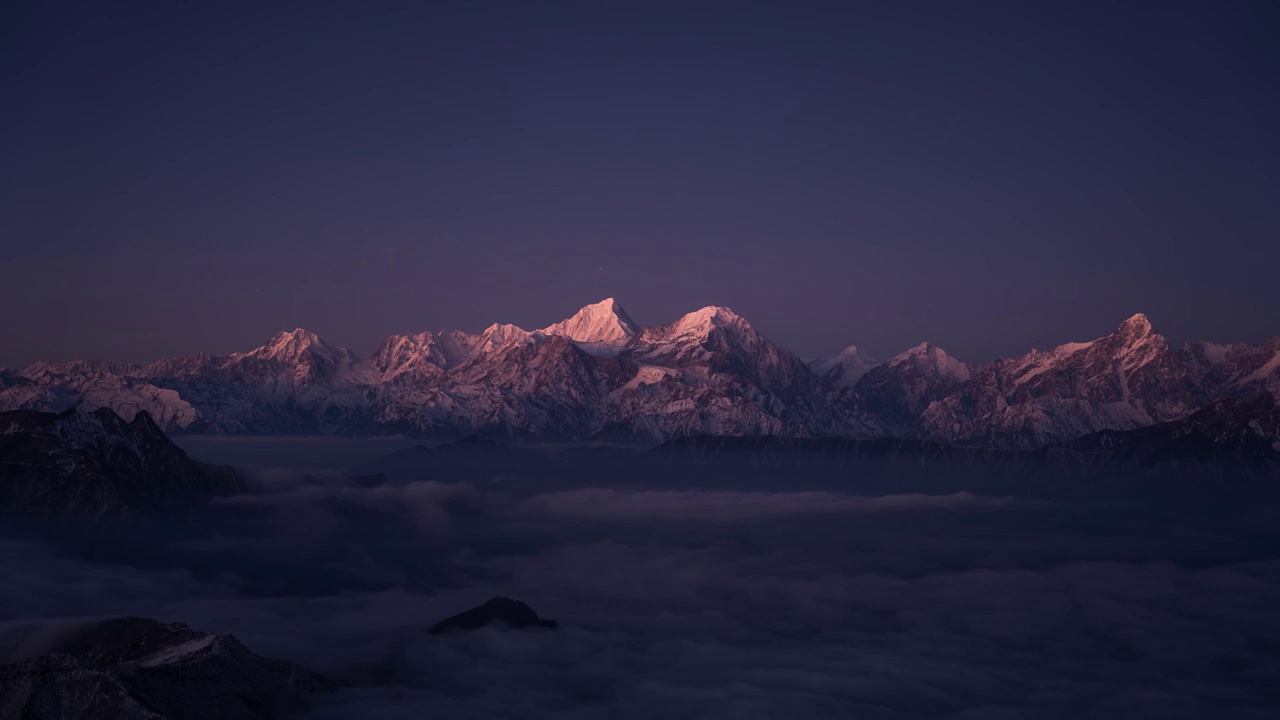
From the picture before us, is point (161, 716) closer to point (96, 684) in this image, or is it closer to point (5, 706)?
point (96, 684)

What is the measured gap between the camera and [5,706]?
199 m

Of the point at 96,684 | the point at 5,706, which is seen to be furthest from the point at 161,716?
the point at 5,706

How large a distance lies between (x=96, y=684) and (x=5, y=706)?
49.3 feet

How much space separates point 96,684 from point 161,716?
43.6ft

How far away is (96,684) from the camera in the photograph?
655ft

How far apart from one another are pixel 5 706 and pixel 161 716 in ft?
88.1

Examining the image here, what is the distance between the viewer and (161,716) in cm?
19638
